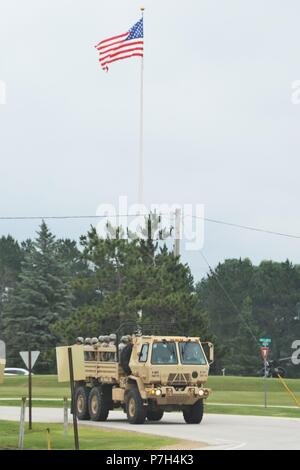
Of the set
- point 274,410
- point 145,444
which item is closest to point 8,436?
point 145,444

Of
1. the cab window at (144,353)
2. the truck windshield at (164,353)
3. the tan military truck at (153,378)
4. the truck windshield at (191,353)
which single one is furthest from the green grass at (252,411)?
the cab window at (144,353)

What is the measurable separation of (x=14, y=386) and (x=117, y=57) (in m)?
22.2

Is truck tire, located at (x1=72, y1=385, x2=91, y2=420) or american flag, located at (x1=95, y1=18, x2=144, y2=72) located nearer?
truck tire, located at (x1=72, y1=385, x2=91, y2=420)

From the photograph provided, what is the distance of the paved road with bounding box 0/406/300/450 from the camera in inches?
971

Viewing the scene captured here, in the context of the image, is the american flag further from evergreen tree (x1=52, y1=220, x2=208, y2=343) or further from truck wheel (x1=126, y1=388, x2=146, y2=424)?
truck wheel (x1=126, y1=388, x2=146, y2=424)

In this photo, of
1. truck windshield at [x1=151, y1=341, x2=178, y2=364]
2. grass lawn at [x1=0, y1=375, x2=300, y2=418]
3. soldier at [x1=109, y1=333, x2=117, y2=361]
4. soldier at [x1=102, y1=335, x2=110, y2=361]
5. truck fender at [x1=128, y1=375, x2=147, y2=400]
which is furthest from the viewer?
grass lawn at [x1=0, y1=375, x2=300, y2=418]

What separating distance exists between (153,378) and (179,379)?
2.62 feet

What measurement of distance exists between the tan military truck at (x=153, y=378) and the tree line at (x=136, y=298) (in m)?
2.32

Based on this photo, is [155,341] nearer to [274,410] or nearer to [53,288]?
[274,410]

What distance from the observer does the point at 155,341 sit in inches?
1264

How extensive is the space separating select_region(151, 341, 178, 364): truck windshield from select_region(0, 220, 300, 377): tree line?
255 cm

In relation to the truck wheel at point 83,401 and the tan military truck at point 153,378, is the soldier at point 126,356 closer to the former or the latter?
the tan military truck at point 153,378

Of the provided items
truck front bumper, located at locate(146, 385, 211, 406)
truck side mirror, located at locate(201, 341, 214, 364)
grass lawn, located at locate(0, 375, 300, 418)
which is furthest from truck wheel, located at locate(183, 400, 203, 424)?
grass lawn, located at locate(0, 375, 300, 418)

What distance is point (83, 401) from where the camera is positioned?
34.4 metres
